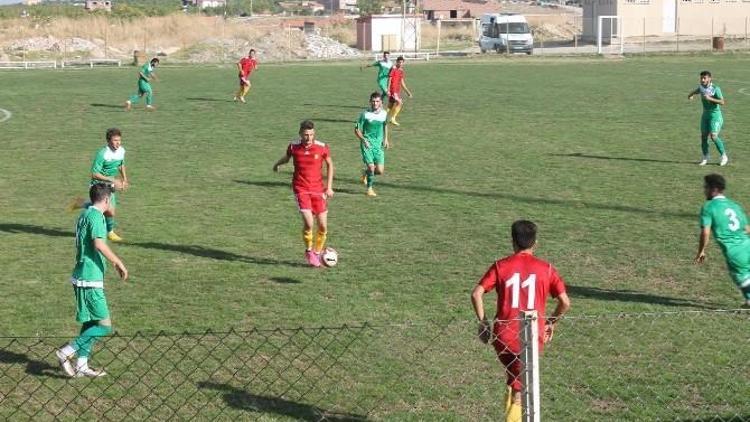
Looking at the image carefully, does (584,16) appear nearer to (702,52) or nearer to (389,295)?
(702,52)

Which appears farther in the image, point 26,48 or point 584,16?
point 584,16

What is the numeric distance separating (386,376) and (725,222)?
4.21m

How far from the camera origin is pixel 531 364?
6.26 m

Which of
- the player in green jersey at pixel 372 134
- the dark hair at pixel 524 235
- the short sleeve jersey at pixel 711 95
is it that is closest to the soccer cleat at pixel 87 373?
the dark hair at pixel 524 235

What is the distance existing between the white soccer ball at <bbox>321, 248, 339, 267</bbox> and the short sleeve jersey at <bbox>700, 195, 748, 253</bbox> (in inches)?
177

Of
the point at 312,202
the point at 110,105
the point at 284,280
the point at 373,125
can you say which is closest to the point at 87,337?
the point at 284,280

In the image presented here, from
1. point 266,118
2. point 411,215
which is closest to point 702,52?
point 266,118

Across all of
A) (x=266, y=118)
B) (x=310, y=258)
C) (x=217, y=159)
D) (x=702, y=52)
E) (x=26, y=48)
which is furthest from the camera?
(x=26, y=48)

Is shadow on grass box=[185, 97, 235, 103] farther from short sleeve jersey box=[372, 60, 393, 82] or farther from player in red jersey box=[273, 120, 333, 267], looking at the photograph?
player in red jersey box=[273, 120, 333, 267]

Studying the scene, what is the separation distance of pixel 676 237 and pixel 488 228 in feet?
8.76

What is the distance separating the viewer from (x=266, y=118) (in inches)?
Result: 1241

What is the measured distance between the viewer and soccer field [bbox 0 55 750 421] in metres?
9.23

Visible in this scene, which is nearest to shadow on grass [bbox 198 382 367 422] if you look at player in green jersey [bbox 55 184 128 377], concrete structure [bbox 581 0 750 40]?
player in green jersey [bbox 55 184 128 377]

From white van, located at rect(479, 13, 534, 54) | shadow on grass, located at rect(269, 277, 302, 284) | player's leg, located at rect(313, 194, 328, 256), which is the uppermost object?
white van, located at rect(479, 13, 534, 54)
